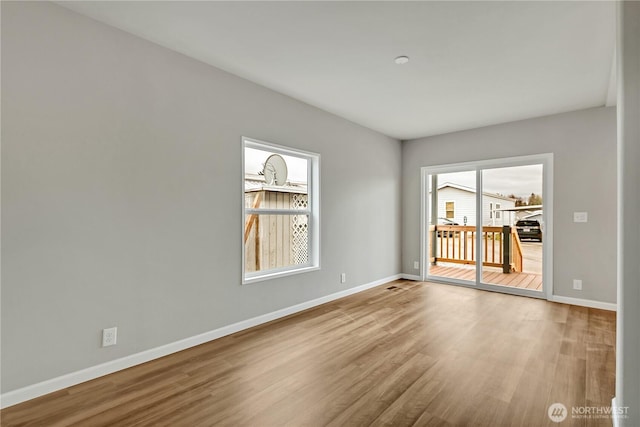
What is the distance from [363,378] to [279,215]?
213 cm

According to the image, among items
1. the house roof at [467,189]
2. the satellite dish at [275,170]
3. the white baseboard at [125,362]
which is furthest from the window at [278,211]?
the house roof at [467,189]

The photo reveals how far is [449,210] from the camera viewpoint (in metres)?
5.51

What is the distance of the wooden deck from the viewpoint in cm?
468

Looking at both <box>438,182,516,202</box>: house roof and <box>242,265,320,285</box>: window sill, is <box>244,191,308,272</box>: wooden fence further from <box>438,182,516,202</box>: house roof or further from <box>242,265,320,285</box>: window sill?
<box>438,182,516,202</box>: house roof

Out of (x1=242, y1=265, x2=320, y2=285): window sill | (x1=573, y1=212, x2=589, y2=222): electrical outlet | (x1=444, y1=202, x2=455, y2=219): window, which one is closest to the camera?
(x1=242, y1=265, x2=320, y2=285): window sill

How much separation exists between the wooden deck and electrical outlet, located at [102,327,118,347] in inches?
192

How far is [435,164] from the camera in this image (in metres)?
5.53

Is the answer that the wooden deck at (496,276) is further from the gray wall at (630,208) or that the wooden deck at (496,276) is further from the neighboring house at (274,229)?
the gray wall at (630,208)

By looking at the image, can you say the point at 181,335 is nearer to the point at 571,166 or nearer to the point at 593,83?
the point at 593,83

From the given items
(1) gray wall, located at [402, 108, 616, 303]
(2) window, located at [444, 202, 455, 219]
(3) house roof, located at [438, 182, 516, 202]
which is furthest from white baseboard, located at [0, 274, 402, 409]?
(1) gray wall, located at [402, 108, 616, 303]

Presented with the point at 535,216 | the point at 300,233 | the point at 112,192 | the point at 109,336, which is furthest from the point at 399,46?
the point at 535,216

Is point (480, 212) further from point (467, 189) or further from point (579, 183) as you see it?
point (579, 183)

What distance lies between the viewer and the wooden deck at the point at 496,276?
4.68m

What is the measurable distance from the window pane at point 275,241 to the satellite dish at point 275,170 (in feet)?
1.42
